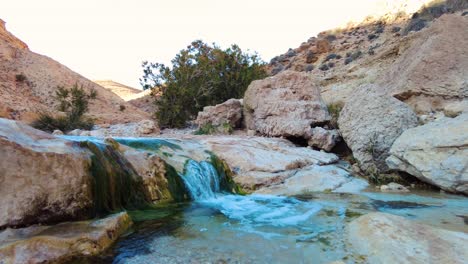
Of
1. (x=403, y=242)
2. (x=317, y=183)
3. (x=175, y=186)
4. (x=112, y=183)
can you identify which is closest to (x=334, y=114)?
(x=317, y=183)

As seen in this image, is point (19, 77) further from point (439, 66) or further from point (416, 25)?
point (416, 25)

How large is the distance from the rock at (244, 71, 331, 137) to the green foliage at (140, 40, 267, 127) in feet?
13.1

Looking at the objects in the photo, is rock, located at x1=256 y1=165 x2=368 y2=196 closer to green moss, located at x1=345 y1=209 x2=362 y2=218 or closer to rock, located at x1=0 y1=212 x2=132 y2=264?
green moss, located at x1=345 y1=209 x2=362 y2=218

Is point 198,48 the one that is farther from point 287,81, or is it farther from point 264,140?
point 264,140

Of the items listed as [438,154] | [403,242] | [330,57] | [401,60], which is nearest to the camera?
[403,242]

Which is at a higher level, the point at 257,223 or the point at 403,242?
the point at 403,242

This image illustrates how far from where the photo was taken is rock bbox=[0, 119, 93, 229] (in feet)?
12.1

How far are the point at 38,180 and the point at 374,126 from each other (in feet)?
21.9

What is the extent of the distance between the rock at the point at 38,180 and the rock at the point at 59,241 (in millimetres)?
172

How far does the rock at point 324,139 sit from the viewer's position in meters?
9.77

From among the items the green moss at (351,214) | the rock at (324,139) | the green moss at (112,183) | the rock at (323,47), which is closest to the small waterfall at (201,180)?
the green moss at (112,183)

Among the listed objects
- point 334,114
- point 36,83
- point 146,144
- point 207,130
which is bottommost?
point 146,144

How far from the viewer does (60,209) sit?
3992 mm

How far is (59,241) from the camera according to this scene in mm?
3348
